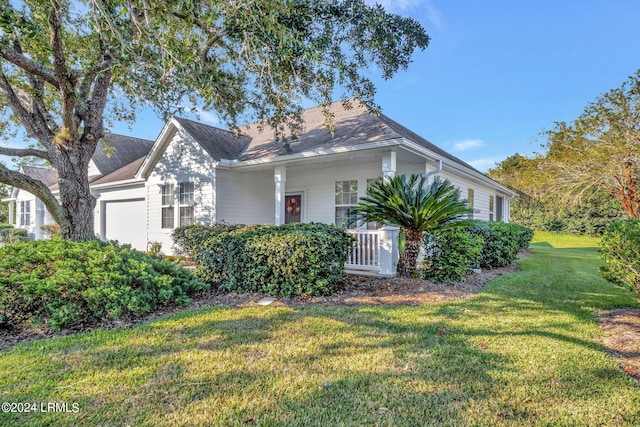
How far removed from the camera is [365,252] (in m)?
8.04

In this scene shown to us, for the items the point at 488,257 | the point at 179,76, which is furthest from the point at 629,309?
the point at 179,76

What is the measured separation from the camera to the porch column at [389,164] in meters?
7.69

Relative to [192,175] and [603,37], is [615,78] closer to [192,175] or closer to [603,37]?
[603,37]

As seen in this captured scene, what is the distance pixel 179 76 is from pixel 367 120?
5299 mm

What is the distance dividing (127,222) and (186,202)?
4.91 m

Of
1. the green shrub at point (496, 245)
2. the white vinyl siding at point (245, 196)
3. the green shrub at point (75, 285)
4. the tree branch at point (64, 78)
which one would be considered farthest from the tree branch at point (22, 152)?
the green shrub at point (496, 245)

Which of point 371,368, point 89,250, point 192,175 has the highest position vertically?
point 192,175

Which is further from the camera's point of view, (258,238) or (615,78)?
(615,78)

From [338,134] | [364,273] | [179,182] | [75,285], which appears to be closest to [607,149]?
[338,134]

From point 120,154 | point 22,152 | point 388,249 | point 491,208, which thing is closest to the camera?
point 388,249

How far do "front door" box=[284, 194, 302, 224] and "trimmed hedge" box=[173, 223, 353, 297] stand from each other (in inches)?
183

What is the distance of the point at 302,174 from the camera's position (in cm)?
1120

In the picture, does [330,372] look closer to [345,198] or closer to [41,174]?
[345,198]

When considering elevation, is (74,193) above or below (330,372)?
above
